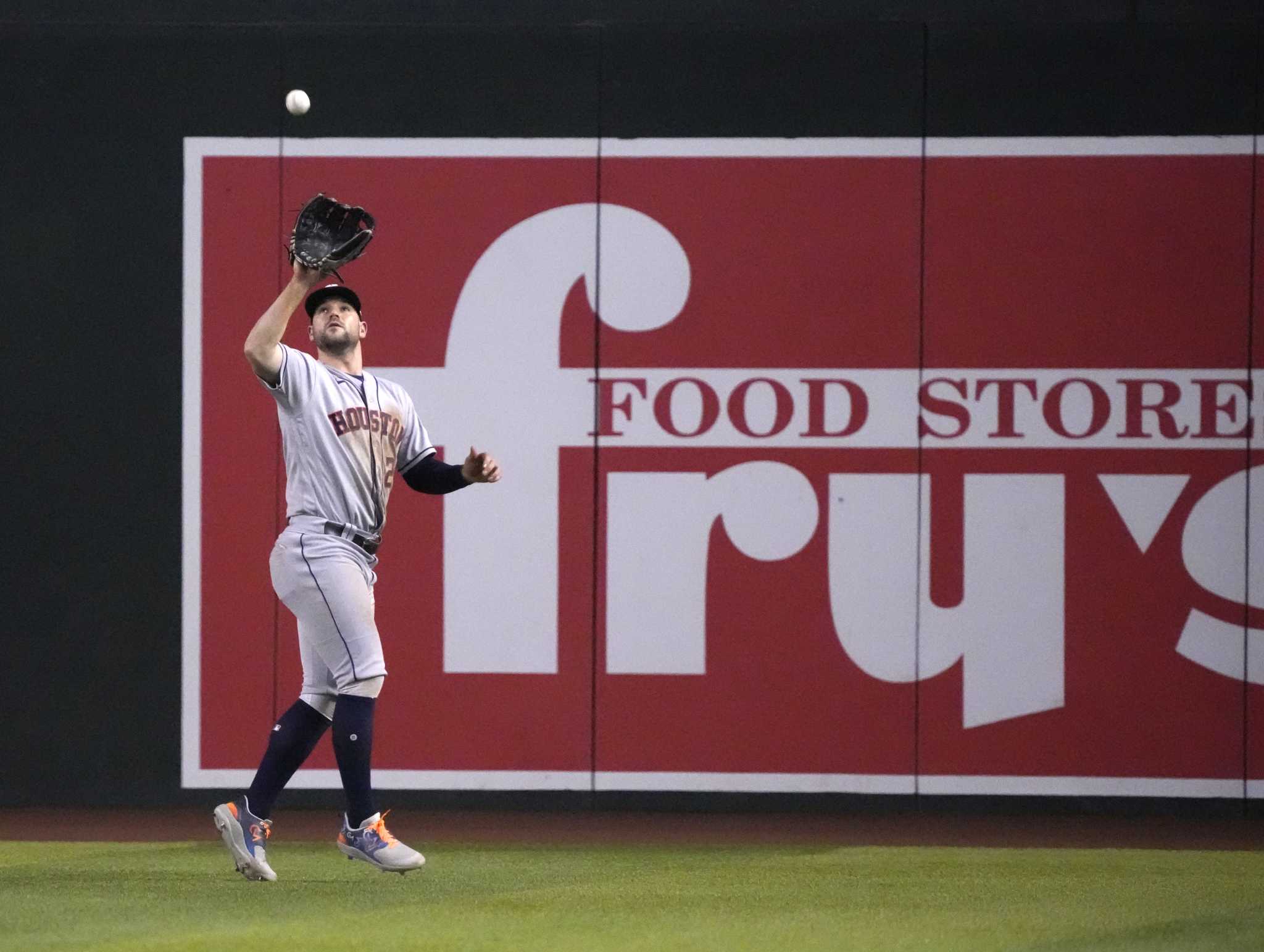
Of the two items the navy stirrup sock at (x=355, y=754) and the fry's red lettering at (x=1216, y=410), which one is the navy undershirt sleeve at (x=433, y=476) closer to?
the navy stirrup sock at (x=355, y=754)

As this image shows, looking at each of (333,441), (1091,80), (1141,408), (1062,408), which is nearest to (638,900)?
(333,441)

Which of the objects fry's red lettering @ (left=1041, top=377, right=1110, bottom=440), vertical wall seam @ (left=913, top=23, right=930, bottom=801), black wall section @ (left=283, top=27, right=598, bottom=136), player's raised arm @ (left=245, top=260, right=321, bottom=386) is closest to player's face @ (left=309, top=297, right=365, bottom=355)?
player's raised arm @ (left=245, top=260, right=321, bottom=386)

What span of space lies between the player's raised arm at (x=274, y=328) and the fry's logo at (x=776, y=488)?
83.0 inches

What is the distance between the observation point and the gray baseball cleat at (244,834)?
15.9 feet

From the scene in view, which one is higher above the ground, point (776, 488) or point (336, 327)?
point (336, 327)

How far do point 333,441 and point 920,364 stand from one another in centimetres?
282

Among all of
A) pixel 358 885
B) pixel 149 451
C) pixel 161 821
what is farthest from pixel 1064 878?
pixel 149 451

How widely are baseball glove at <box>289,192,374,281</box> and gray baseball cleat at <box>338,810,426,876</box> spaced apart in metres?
1.60

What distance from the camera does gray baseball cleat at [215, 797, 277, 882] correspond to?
483 cm

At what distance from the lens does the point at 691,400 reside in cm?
687

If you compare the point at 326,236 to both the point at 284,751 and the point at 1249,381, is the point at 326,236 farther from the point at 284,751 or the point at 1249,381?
the point at 1249,381

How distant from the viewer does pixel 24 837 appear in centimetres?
615

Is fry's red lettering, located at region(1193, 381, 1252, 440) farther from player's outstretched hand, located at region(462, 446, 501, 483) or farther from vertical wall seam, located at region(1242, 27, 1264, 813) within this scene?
player's outstretched hand, located at region(462, 446, 501, 483)

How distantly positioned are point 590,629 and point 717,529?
2.17 ft
